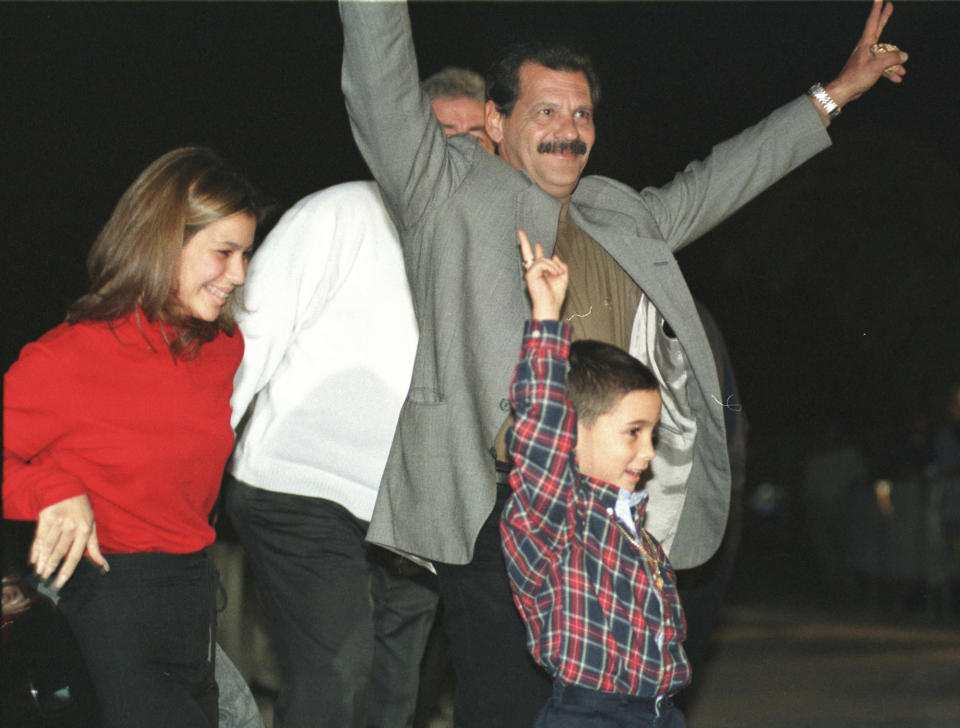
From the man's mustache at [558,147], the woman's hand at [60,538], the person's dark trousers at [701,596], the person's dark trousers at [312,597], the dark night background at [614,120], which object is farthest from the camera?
the dark night background at [614,120]

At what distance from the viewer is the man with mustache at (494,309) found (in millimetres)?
2799

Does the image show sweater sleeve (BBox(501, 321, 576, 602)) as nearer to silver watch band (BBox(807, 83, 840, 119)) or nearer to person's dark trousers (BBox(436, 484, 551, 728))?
person's dark trousers (BBox(436, 484, 551, 728))

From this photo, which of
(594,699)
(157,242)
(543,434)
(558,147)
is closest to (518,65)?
(558,147)

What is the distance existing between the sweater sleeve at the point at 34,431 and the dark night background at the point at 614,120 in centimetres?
278

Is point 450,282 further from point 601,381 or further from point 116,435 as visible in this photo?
point 116,435

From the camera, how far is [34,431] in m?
2.57

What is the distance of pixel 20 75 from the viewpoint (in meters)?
7.73

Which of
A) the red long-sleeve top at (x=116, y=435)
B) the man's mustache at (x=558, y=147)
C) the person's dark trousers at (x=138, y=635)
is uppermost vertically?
the man's mustache at (x=558, y=147)

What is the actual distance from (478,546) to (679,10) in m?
7.45

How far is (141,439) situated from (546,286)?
0.90 metres

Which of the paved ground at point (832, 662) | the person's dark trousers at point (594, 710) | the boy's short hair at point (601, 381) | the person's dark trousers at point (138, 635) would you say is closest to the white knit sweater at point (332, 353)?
the person's dark trousers at point (138, 635)

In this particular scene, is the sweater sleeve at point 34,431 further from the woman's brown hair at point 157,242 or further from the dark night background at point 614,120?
the dark night background at point 614,120

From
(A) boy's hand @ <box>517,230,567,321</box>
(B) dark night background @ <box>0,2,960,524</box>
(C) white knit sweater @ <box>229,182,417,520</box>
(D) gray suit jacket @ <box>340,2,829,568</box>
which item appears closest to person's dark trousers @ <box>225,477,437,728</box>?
(C) white knit sweater @ <box>229,182,417,520</box>

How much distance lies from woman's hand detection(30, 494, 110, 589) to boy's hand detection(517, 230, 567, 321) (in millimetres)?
961
